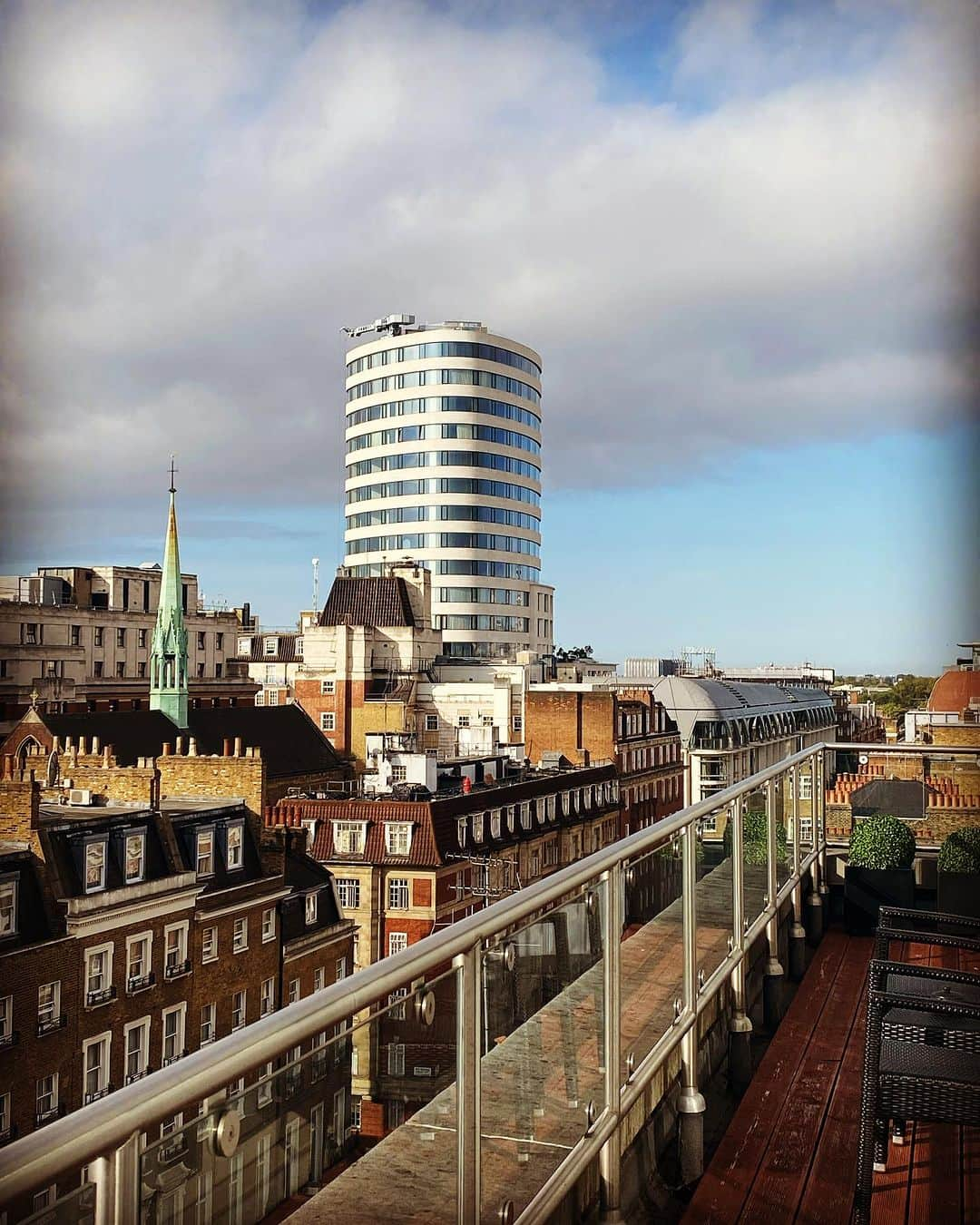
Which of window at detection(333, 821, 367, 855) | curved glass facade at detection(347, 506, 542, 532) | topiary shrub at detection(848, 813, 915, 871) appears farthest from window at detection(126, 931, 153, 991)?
curved glass facade at detection(347, 506, 542, 532)

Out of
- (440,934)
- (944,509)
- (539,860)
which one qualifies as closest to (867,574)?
(944,509)

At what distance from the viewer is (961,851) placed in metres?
3.54

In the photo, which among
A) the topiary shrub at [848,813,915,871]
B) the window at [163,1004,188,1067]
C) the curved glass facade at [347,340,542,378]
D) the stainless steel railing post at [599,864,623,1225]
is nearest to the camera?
the stainless steel railing post at [599,864,623,1225]

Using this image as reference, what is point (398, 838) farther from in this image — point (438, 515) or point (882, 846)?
point (438, 515)

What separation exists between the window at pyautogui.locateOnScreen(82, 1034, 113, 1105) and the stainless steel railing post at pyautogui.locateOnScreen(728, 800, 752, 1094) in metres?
11.8

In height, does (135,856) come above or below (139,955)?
above

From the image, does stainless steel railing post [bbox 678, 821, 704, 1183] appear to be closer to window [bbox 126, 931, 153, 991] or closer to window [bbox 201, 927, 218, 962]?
window [bbox 126, 931, 153, 991]

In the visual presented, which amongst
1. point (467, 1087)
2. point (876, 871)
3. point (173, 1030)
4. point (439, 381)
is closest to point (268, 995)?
point (173, 1030)

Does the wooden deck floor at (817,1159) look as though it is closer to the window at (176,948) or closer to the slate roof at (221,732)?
the window at (176,948)

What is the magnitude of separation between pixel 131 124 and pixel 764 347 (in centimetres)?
309

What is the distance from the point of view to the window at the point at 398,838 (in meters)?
17.5

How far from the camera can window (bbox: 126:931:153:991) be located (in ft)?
45.7

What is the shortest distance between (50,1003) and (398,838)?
6239mm

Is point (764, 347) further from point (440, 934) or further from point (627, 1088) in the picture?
point (440, 934)
